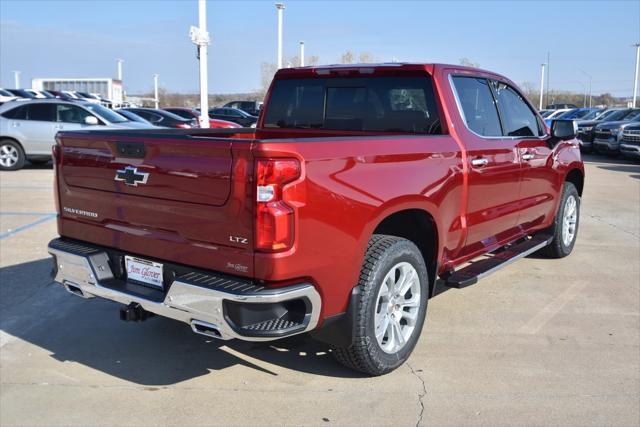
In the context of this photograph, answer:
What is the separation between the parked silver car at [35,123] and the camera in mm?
15086

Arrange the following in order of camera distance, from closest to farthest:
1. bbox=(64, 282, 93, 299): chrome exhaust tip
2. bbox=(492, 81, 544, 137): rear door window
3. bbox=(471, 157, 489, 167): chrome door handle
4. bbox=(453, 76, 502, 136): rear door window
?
bbox=(64, 282, 93, 299): chrome exhaust tip
bbox=(471, 157, 489, 167): chrome door handle
bbox=(453, 76, 502, 136): rear door window
bbox=(492, 81, 544, 137): rear door window

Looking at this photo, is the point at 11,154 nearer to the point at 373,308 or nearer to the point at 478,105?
the point at 478,105

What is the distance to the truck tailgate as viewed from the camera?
329 cm

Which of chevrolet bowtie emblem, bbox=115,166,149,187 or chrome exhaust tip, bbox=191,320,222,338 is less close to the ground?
chevrolet bowtie emblem, bbox=115,166,149,187

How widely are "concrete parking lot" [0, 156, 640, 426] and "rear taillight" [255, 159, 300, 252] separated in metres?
1.10

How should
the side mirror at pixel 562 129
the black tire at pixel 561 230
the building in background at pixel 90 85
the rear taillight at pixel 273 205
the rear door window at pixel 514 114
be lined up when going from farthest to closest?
the building in background at pixel 90 85 → the black tire at pixel 561 230 → the side mirror at pixel 562 129 → the rear door window at pixel 514 114 → the rear taillight at pixel 273 205

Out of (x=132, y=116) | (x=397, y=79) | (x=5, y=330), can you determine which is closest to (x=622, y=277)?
(x=397, y=79)

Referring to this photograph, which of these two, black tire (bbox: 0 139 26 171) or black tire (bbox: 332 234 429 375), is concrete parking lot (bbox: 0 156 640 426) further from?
black tire (bbox: 0 139 26 171)

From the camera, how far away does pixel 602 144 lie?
2144cm

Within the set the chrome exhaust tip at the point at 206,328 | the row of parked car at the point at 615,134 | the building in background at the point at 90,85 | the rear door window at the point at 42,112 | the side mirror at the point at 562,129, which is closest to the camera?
the chrome exhaust tip at the point at 206,328

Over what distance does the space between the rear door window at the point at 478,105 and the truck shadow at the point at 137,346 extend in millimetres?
2134

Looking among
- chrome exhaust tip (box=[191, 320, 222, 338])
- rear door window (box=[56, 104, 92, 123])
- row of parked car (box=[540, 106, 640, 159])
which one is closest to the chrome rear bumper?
chrome exhaust tip (box=[191, 320, 222, 338])

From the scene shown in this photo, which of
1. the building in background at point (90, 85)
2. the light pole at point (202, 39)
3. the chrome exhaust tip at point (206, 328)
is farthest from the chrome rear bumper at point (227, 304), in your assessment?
the building in background at point (90, 85)

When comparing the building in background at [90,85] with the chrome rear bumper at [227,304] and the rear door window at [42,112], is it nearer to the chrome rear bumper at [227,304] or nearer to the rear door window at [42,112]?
the rear door window at [42,112]
